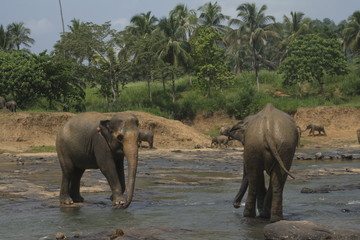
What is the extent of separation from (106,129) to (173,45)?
5101 cm

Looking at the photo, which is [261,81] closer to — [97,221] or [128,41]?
[128,41]

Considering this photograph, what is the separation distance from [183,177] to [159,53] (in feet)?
141

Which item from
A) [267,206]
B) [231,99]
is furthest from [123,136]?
[231,99]

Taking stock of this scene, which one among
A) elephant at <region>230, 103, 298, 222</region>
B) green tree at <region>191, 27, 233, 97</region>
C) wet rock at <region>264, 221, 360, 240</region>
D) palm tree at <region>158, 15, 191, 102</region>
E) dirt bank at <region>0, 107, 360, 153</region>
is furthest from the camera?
palm tree at <region>158, 15, 191, 102</region>

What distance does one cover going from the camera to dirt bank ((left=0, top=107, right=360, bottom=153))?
125 feet

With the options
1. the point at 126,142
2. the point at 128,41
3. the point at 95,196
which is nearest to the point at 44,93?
the point at 128,41

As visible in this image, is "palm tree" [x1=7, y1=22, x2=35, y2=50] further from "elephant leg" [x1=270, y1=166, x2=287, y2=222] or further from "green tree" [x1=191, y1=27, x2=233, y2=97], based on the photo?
"elephant leg" [x1=270, y1=166, x2=287, y2=222]

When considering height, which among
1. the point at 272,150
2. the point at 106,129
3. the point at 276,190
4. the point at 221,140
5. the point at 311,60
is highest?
the point at 311,60

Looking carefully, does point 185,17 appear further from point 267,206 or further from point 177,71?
point 267,206

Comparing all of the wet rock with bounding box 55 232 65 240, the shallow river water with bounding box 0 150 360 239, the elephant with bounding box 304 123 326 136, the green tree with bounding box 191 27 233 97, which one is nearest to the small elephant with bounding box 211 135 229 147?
the elephant with bounding box 304 123 326 136

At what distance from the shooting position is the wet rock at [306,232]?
7.74 meters

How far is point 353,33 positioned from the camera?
65.8m

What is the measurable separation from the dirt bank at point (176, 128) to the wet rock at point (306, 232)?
2867cm

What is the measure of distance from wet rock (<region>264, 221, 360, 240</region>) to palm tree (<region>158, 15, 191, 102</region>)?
5138cm
